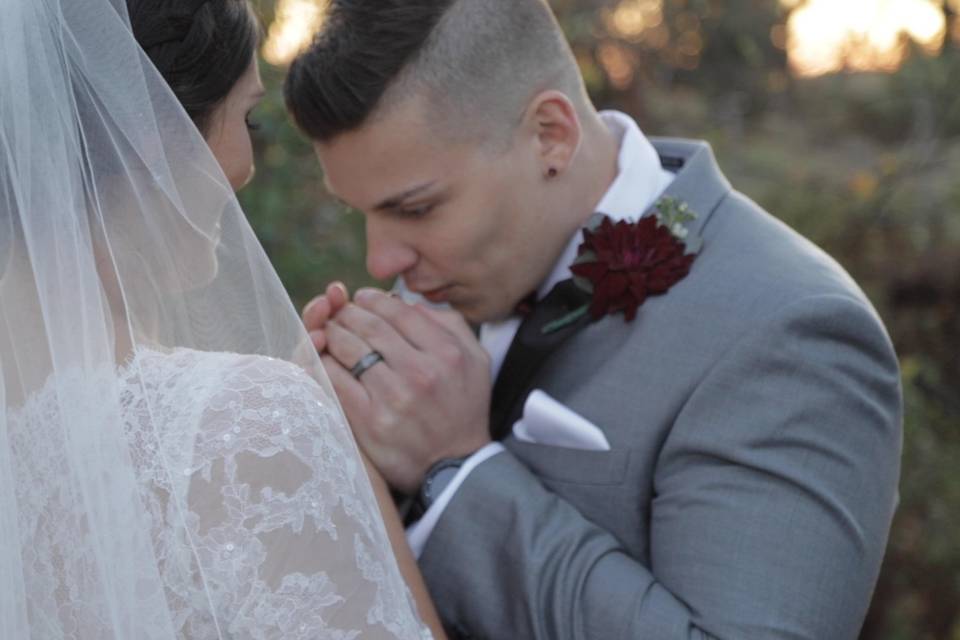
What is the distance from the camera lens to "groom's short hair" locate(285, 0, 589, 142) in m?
2.69

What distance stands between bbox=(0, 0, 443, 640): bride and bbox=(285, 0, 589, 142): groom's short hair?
2.47 feet

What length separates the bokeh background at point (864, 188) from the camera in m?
4.35

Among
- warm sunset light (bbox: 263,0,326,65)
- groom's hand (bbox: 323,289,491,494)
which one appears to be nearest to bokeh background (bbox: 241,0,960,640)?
warm sunset light (bbox: 263,0,326,65)

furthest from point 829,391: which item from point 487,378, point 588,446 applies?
point 487,378

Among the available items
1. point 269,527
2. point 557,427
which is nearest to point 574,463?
point 557,427

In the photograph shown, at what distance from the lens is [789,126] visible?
810 centimetres

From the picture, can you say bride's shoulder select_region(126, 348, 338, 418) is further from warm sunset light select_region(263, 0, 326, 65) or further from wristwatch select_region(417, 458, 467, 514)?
warm sunset light select_region(263, 0, 326, 65)

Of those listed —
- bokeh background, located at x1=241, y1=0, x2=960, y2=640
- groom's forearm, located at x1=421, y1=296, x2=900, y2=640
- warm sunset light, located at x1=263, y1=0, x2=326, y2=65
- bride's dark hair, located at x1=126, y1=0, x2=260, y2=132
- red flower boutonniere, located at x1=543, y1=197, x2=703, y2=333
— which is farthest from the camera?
bokeh background, located at x1=241, y1=0, x2=960, y2=640

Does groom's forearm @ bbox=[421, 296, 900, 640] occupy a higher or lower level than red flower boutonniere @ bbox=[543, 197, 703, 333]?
lower

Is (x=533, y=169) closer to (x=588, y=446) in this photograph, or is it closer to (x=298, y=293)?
(x=588, y=446)

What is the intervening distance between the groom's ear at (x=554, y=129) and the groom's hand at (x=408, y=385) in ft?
1.54

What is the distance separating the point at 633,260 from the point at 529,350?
329 millimetres

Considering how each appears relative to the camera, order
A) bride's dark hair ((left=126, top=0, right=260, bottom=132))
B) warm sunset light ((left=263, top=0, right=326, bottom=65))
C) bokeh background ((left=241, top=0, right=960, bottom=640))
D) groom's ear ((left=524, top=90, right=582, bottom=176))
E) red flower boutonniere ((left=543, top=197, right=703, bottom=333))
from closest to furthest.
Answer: bride's dark hair ((left=126, top=0, right=260, bottom=132)), red flower boutonniere ((left=543, top=197, right=703, bottom=333)), groom's ear ((left=524, top=90, right=582, bottom=176)), warm sunset light ((left=263, top=0, right=326, bottom=65)), bokeh background ((left=241, top=0, right=960, bottom=640))

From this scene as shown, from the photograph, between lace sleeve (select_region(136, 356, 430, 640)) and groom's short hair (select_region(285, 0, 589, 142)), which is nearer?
lace sleeve (select_region(136, 356, 430, 640))
